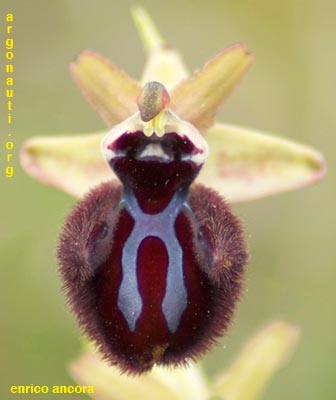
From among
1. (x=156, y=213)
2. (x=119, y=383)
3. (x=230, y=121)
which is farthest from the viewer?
(x=230, y=121)

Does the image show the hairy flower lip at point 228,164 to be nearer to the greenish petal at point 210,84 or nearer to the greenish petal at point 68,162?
the greenish petal at point 68,162

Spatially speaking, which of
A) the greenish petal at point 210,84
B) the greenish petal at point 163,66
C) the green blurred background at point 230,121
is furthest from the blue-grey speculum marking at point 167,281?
the green blurred background at point 230,121

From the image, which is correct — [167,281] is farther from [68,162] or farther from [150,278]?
[68,162]

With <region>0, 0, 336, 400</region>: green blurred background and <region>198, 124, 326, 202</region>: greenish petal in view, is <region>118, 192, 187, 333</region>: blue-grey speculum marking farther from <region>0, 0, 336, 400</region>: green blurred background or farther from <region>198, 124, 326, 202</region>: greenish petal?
<region>0, 0, 336, 400</region>: green blurred background

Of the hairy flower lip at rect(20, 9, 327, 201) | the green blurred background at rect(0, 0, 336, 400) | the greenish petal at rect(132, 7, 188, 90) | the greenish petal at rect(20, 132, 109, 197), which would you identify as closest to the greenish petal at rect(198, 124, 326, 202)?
the hairy flower lip at rect(20, 9, 327, 201)

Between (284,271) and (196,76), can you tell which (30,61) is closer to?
(284,271)

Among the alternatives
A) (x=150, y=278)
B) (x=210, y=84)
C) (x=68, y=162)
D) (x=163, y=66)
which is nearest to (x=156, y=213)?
(x=150, y=278)

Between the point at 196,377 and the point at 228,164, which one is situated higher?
Answer: the point at 228,164
